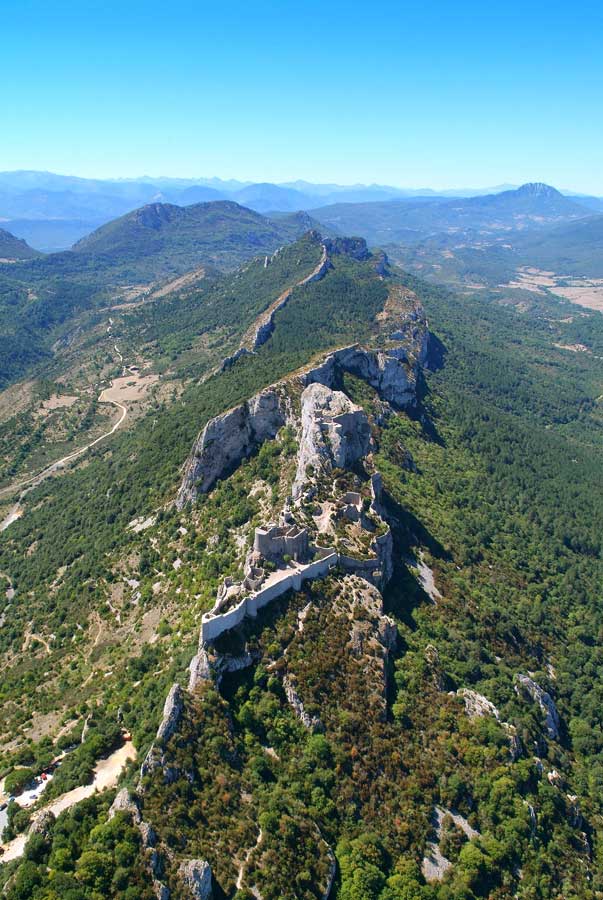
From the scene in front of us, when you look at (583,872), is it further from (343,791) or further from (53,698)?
(53,698)

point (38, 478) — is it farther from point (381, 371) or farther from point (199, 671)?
point (199, 671)

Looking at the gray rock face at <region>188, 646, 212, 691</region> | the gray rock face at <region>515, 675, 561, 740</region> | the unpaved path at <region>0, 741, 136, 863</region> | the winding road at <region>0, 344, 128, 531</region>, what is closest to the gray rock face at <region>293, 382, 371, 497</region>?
the gray rock face at <region>188, 646, 212, 691</region>

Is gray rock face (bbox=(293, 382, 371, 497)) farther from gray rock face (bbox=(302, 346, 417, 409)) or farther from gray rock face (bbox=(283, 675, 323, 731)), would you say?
gray rock face (bbox=(302, 346, 417, 409))

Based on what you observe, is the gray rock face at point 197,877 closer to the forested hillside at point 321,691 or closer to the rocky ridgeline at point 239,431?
the forested hillside at point 321,691

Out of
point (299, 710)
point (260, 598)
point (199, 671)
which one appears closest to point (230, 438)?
point (260, 598)

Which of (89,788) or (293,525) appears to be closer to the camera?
(89,788)

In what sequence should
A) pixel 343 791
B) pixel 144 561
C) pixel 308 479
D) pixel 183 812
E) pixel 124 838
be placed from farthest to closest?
pixel 144 561 → pixel 308 479 → pixel 343 791 → pixel 183 812 → pixel 124 838

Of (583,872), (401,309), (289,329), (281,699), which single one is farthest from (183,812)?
(401,309)

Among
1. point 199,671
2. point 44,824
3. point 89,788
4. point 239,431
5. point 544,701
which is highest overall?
point 199,671
